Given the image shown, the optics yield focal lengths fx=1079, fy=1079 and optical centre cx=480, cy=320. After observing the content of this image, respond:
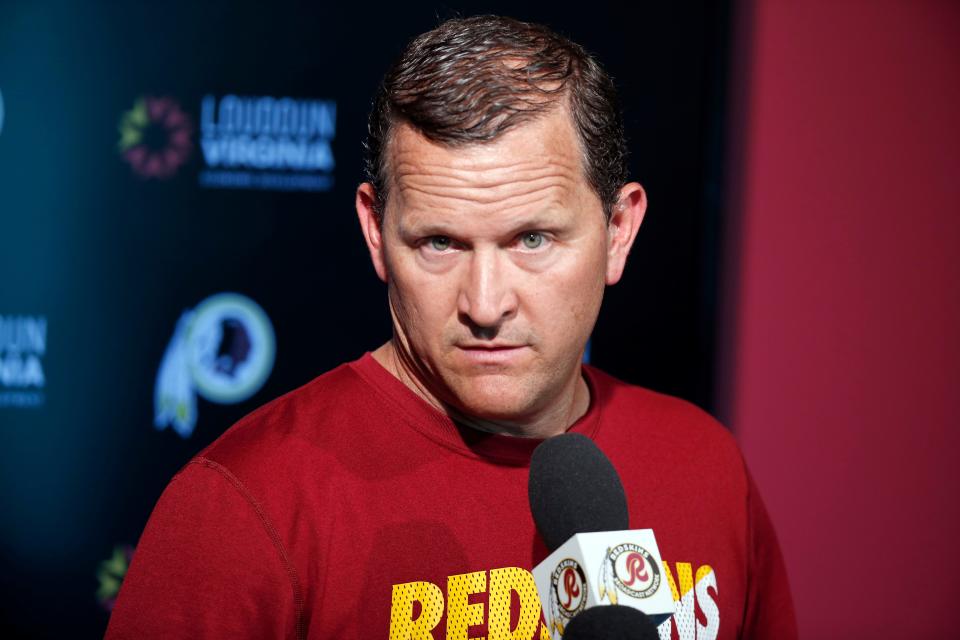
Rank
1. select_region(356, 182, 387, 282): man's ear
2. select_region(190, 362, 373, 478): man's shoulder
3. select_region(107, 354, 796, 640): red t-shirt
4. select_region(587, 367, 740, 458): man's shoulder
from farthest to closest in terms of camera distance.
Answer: select_region(587, 367, 740, 458): man's shoulder
select_region(356, 182, 387, 282): man's ear
select_region(190, 362, 373, 478): man's shoulder
select_region(107, 354, 796, 640): red t-shirt

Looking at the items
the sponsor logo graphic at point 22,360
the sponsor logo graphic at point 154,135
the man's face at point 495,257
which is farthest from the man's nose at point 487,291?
the sponsor logo graphic at point 22,360

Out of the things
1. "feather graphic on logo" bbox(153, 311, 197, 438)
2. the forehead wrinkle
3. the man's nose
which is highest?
the forehead wrinkle

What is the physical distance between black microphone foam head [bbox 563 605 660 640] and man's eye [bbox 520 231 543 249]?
1.81 ft

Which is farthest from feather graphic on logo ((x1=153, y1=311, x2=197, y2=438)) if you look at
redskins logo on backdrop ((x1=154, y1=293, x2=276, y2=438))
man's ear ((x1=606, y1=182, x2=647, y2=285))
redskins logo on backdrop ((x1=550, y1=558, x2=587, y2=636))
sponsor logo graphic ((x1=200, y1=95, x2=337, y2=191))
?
redskins logo on backdrop ((x1=550, y1=558, x2=587, y2=636))

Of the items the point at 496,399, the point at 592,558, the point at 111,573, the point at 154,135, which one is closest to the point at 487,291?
the point at 496,399

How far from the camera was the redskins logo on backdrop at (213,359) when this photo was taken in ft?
9.48

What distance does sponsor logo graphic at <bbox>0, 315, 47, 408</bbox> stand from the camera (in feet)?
9.23

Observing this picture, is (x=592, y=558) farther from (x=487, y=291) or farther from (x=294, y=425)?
(x=294, y=425)

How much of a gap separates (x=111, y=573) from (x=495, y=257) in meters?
2.00

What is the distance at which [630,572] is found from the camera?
3.27ft

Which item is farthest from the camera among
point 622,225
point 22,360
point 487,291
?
point 22,360

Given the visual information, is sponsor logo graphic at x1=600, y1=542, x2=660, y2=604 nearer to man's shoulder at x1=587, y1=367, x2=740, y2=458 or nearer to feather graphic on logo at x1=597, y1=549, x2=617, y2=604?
feather graphic on logo at x1=597, y1=549, x2=617, y2=604

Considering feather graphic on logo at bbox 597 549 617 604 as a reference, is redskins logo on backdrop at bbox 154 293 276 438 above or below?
below

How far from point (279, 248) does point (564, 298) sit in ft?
5.46
